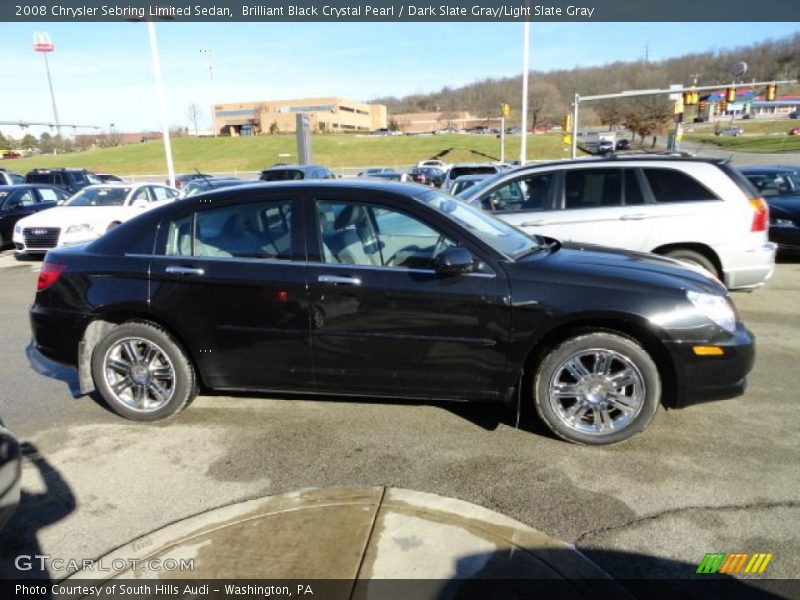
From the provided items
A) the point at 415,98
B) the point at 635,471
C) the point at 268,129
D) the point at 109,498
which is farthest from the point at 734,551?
the point at 415,98

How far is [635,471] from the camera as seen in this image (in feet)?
10.5

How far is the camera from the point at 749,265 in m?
6.11

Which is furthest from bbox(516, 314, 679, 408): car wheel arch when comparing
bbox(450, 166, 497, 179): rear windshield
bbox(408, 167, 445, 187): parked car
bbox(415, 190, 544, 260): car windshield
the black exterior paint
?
bbox(408, 167, 445, 187): parked car

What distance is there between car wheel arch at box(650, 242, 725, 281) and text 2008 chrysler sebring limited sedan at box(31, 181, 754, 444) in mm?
2543

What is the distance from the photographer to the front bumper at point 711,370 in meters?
3.37

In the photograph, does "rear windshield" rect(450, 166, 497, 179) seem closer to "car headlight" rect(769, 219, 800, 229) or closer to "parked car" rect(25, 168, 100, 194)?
"car headlight" rect(769, 219, 800, 229)

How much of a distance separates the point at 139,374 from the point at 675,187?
5778mm

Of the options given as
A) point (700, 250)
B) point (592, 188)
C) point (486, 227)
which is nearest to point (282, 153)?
point (592, 188)

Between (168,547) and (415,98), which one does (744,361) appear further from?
(415,98)

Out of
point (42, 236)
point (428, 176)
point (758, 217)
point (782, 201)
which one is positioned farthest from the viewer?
point (428, 176)

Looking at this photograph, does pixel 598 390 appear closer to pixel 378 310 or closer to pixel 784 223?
pixel 378 310

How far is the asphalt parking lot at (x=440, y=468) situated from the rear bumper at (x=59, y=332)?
464 millimetres

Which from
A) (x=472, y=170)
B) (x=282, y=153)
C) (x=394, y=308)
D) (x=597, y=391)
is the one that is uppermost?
(x=282, y=153)

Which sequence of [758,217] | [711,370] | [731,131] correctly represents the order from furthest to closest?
[731,131] < [758,217] < [711,370]
